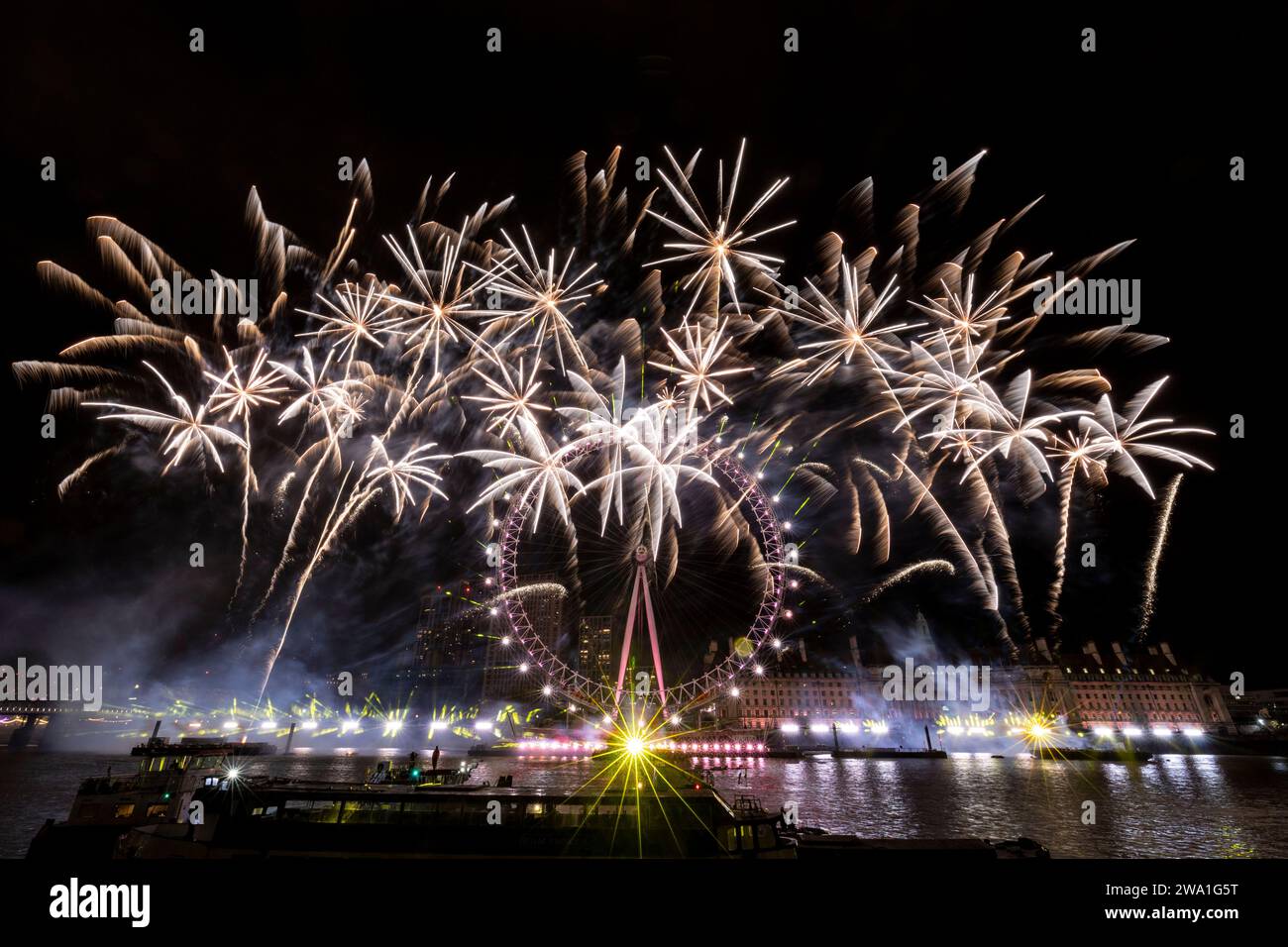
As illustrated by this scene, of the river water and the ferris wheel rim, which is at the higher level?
the ferris wheel rim

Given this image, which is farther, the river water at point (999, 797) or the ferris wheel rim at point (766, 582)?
the ferris wheel rim at point (766, 582)

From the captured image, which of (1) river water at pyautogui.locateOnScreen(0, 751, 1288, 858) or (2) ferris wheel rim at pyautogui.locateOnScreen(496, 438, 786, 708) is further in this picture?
(2) ferris wheel rim at pyautogui.locateOnScreen(496, 438, 786, 708)

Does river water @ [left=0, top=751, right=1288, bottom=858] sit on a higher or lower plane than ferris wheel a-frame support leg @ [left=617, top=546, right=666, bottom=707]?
lower

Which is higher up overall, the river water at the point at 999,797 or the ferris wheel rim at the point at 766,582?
the ferris wheel rim at the point at 766,582

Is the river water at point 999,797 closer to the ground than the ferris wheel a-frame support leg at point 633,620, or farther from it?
closer to the ground

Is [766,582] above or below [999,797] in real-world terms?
above

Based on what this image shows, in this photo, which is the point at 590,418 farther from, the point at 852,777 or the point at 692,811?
the point at 852,777
